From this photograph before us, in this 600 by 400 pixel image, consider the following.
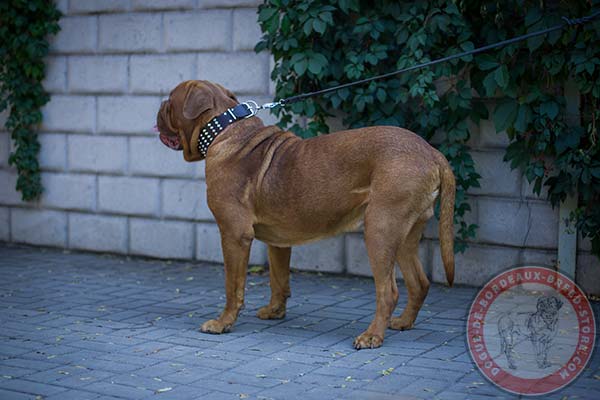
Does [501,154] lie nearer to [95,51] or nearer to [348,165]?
[348,165]

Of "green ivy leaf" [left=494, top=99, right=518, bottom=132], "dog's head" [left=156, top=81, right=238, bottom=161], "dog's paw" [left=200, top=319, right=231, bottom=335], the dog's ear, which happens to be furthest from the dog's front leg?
"green ivy leaf" [left=494, top=99, right=518, bottom=132]

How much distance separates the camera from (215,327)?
5.78m

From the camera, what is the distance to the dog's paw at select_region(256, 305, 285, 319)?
20.4 feet

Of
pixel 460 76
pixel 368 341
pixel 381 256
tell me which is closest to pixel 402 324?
pixel 368 341

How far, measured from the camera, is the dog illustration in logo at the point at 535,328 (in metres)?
5.19

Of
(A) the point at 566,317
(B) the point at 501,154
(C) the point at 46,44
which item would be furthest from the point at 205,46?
(A) the point at 566,317

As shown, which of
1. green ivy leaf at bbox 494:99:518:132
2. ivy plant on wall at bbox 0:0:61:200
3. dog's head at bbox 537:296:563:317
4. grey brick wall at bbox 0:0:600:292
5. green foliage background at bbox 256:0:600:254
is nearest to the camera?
dog's head at bbox 537:296:563:317

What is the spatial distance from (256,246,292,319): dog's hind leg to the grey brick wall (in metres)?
1.68

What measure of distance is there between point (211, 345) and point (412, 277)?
143cm

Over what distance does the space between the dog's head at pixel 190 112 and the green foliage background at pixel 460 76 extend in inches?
55.6

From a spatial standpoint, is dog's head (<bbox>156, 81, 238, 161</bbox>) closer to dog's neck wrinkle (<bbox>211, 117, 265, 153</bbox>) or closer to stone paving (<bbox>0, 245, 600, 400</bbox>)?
dog's neck wrinkle (<bbox>211, 117, 265, 153</bbox>)

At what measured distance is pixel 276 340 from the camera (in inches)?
221

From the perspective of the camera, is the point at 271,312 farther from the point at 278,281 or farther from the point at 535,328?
the point at 535,328

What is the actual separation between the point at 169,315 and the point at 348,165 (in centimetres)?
189
